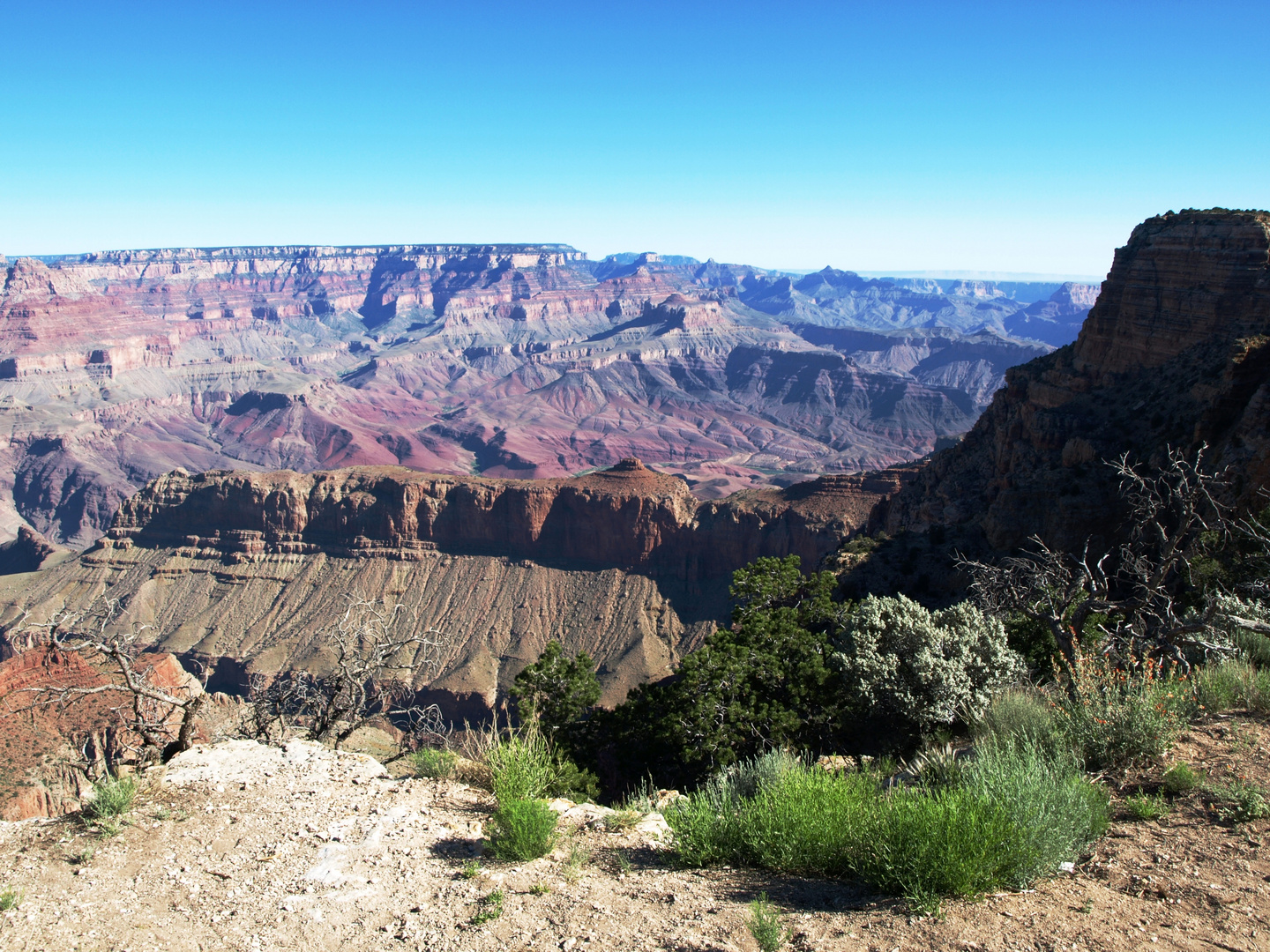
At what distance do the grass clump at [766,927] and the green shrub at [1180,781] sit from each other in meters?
5.42

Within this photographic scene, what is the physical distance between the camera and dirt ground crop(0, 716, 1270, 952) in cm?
719

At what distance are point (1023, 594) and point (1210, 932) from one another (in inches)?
563

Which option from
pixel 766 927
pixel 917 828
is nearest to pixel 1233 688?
pixel 917 828

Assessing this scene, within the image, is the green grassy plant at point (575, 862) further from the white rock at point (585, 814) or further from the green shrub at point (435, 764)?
the green shrub at point (435, 764)

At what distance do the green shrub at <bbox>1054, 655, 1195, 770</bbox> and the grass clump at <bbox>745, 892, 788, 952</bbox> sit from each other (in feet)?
15.5

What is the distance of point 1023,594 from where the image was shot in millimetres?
20125

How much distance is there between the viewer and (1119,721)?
10133mm

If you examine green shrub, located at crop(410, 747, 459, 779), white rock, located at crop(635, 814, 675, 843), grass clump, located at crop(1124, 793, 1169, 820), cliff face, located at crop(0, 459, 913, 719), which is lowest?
cliff face, located at crop(0, 459, 913, 719)

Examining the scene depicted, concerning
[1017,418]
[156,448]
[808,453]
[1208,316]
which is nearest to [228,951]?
[1017,418]

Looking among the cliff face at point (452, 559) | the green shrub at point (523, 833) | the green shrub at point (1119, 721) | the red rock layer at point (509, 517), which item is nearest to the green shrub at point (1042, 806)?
the green shrub at point (1119, 721)

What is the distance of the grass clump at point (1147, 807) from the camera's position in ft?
29.1

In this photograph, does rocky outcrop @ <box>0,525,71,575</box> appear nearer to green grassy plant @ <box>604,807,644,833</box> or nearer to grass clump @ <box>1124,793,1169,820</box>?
green grassy plant @ <box>604,807,644,833</box>

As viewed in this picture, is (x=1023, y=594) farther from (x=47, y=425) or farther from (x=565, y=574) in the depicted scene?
(x=47, y=425)

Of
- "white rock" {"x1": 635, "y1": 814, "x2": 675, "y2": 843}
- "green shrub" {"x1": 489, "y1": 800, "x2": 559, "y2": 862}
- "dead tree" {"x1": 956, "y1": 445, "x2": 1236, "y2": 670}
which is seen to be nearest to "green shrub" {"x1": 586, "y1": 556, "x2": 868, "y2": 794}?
"dead tree" {"x1": 956, "y1": 445, "x2": 1236, "y2": 670}
